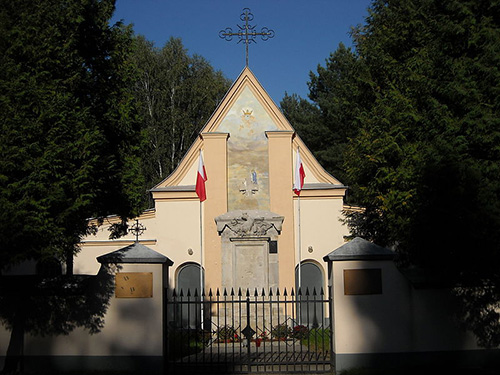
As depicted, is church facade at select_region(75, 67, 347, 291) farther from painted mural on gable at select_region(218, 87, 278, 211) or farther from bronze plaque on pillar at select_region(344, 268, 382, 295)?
bronze plaque on pillar at select_region(344, 268, 382, 295)

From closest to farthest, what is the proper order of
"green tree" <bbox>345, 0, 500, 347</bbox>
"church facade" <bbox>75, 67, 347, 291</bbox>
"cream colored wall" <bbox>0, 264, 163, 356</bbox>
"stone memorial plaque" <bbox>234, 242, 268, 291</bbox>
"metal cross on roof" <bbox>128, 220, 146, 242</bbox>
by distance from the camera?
"green tree" <bbox>345, 0, 500, 347</bbox>, "cream colored wall" <bbox>0, 264, 163, 356</bbox>, "metal cross on roof" <bbox>128, 220, 146, 242</bbox>, "stone memorial plaque" <bbox>234, 242, 268, 291</bbox>, "church facade" <bbox>75, 67, 347, 291</bbox>

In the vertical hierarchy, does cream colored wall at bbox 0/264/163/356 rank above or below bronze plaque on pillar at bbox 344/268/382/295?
below

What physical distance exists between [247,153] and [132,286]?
12.0 m

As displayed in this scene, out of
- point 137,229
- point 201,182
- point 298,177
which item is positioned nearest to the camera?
point 137,229

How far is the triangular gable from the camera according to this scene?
73.9 feet

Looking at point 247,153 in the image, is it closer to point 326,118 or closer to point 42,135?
point 42,135

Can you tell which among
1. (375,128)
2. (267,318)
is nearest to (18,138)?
(375,128)

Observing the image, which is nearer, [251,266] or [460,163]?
[460,163]

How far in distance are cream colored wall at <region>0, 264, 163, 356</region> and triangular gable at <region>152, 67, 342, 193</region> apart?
1179 cm

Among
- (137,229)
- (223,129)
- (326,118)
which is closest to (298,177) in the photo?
(223,129)

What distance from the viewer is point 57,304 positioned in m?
11.0

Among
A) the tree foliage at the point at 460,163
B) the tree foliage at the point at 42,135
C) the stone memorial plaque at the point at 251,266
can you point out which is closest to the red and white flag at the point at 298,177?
the stone memorial plaque at the point at 251,266

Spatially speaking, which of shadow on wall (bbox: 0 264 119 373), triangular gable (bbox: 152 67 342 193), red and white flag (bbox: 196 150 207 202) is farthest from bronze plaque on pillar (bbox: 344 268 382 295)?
triangular gable (bbox: 152 67 342 193)

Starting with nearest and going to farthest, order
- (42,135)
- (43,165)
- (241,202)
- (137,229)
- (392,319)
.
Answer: (43,165) < (42,135) < (392,319) < (137,229) < (241,202)
